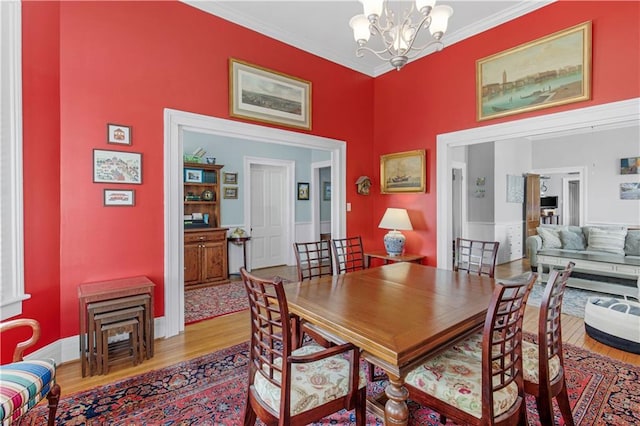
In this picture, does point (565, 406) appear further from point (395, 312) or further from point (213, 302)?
point (213, 302)

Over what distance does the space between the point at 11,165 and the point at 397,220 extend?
3.77m

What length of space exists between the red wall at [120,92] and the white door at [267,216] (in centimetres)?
274

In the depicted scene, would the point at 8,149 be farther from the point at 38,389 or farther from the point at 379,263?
the point at 379,263

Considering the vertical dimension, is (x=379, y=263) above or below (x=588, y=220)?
below

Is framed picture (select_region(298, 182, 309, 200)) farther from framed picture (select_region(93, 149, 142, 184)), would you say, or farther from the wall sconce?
framed picture (select_region(93, 149, 142, 184))

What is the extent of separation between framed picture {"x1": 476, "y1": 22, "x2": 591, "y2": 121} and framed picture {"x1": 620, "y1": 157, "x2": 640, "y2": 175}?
5316 mm

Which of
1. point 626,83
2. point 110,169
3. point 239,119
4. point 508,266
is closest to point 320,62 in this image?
point 239,119

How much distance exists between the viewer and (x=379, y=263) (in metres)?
4.70

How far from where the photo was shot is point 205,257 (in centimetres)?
482

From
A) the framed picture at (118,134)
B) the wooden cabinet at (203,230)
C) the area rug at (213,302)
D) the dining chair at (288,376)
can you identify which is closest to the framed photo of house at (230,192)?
the wooden cabinet at (203,230)

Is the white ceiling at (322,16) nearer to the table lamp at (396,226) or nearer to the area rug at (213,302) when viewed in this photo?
the table lamp at (396,226)

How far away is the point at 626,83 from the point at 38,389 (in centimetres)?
459

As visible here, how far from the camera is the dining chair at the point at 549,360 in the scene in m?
1.42

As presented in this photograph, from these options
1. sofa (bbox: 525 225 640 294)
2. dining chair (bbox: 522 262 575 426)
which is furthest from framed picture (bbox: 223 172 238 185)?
sofa (bbox: 525 225 640 294)
